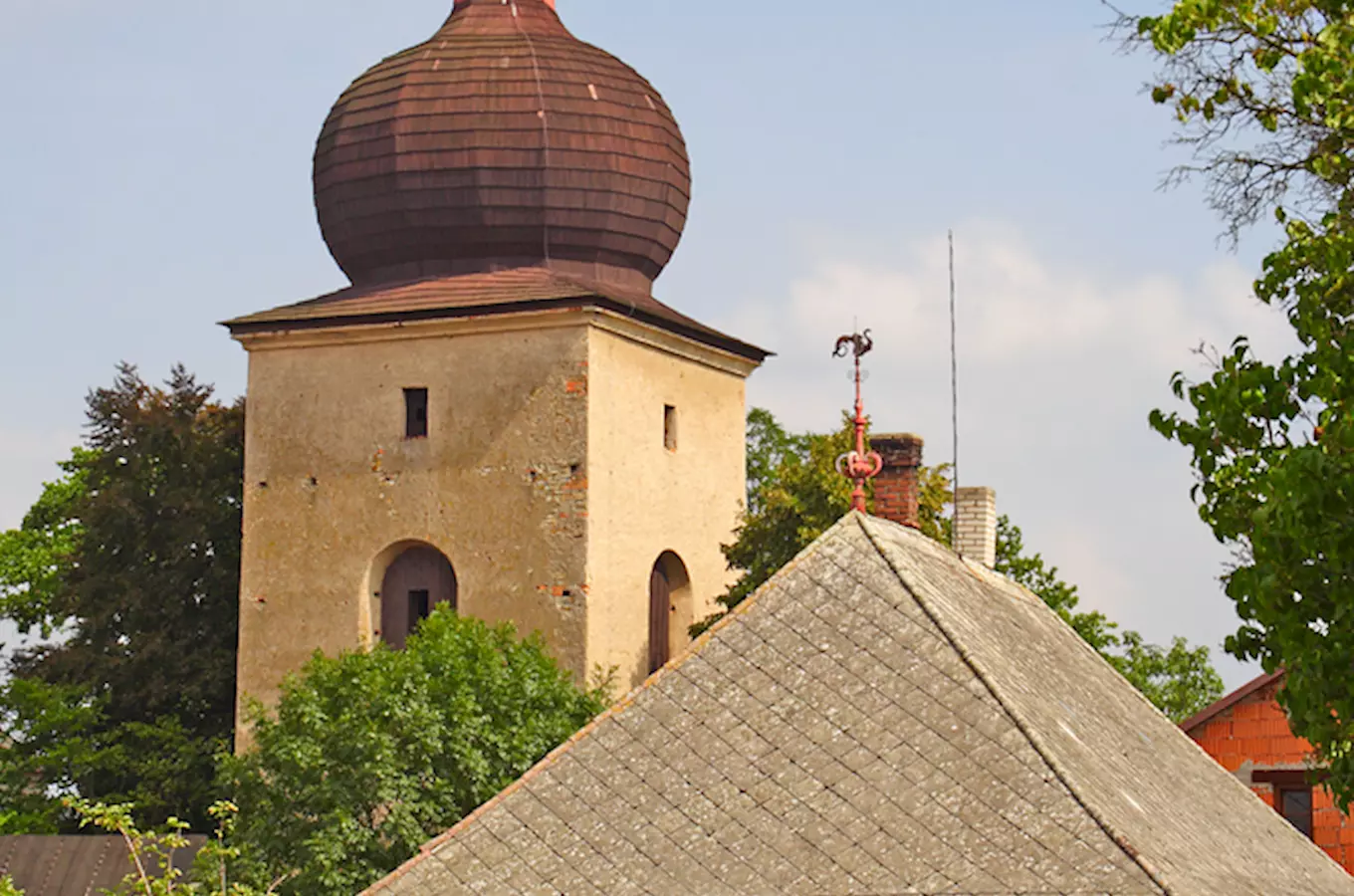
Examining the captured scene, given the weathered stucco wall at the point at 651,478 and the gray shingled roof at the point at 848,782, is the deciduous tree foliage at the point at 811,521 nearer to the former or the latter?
the weathered stucco wall at the point at 651,478

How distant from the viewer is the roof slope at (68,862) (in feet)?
89.1

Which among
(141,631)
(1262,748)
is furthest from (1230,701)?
(141,631)

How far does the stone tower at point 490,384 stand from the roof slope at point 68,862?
255 centimetres

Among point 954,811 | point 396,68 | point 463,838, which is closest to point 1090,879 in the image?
point 954,811

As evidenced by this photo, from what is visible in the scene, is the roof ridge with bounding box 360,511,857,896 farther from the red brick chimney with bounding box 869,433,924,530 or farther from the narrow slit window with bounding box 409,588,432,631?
the narrow slit window with bounding box 409,588,432,631

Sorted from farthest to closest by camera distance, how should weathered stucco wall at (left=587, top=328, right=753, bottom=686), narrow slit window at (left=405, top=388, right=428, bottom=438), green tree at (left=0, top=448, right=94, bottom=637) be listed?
green tree at (left=0, top=448, right=94, bottom=637), narrow slit window at (left=405, top=388, right=428, bottom=438), weathered stucco wall at (left=587, top=328, right=753, bottom=686)

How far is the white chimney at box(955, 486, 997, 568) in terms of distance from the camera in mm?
21359

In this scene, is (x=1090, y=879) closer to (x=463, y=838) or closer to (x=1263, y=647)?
(x=1263, y=647)

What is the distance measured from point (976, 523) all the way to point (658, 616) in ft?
Answer: 28.4

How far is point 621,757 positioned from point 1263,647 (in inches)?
165

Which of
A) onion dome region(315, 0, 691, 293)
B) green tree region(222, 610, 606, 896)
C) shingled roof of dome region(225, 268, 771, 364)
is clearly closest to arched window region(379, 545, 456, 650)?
shingled roof of dome region(225, 268, 771, 364)

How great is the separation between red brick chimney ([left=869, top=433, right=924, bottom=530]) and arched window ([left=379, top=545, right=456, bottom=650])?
11.3 metres

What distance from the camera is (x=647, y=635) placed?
2884 cm

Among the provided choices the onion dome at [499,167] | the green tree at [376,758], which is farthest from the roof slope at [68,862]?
the onion dome at [499,167]
